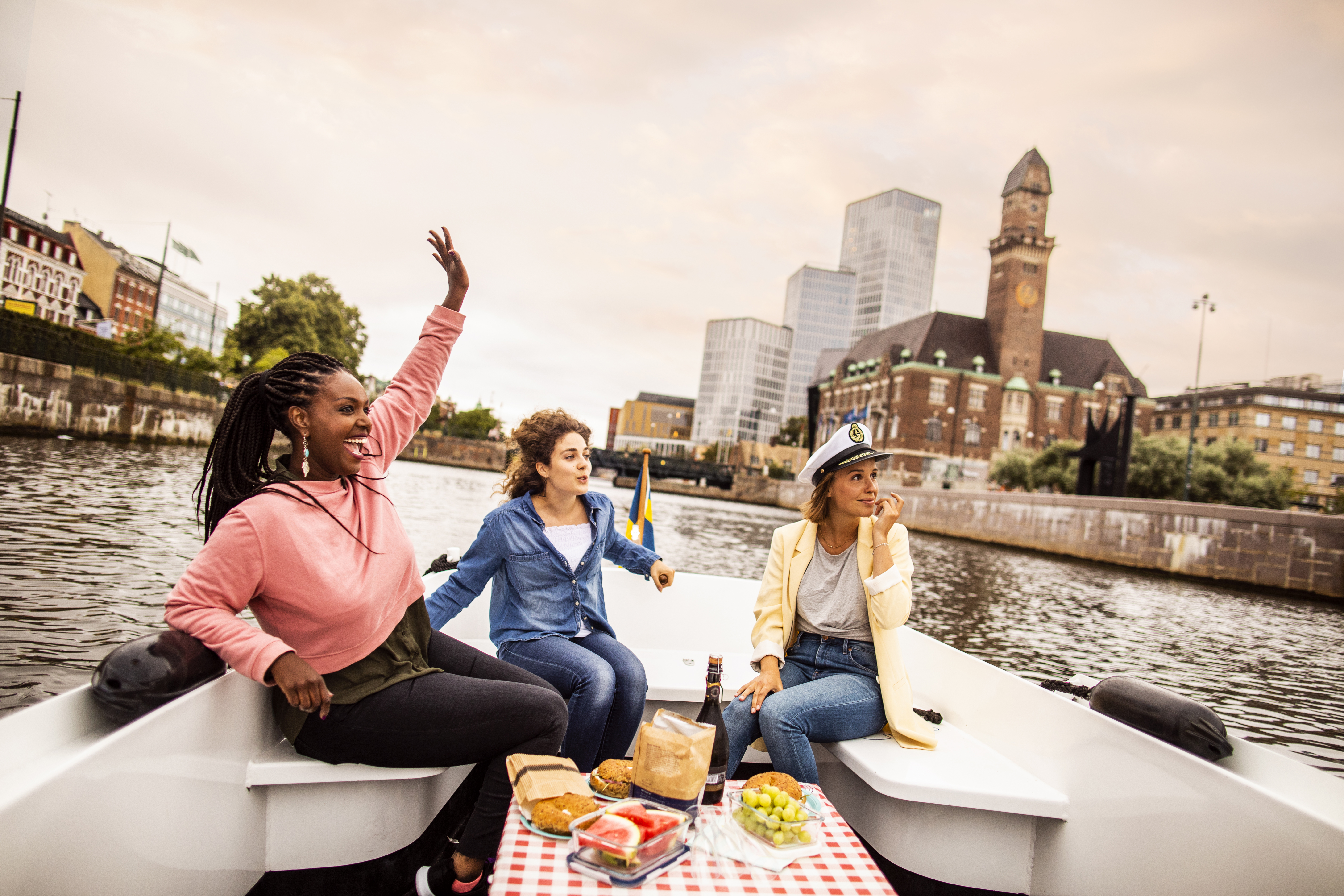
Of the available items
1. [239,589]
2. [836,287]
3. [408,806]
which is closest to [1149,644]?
[408,806]

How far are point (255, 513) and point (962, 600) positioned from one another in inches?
525

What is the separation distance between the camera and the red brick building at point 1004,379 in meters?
59.8

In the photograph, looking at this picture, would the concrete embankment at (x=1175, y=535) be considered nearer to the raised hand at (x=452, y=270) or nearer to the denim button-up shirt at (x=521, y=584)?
the denim button-up shirt at (x=521, y=584)

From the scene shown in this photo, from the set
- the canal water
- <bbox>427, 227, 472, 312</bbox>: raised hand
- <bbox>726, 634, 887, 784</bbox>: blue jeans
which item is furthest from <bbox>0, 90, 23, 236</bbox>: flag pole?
<bbox>726, 634, 887, 784</bbox>: blue jeans

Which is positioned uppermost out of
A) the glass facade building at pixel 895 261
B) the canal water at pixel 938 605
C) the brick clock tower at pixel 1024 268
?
the glass facade building at pixel 895 261

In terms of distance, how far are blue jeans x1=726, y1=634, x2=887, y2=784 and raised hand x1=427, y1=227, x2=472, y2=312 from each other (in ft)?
4.80

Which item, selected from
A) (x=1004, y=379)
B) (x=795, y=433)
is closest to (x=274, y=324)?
(x=1004, y=379)

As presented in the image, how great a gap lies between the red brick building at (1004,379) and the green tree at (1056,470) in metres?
14.6

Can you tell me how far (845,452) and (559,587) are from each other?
1291mm

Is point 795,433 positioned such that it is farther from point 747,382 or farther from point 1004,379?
point 1004,379

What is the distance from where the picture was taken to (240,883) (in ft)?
6.65

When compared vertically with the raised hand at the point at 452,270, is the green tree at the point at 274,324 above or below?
above

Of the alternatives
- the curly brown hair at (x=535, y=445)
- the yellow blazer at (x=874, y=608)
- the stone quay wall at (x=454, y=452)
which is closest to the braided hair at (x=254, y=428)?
the curly brown hair at (x=535, y=445)

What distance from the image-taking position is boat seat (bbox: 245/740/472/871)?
2113 millimetres
